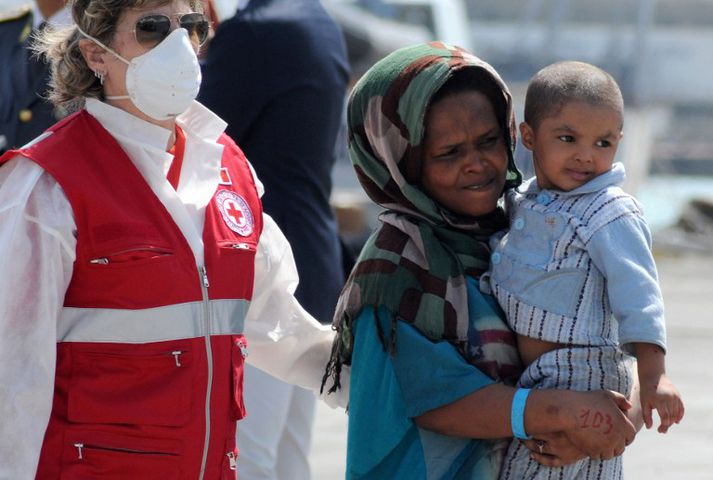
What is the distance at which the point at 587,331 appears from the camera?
2.60 m

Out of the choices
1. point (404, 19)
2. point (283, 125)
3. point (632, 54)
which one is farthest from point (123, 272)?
point (632, 54)

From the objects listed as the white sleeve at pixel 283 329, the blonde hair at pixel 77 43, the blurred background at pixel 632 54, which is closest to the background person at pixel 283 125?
the white sleeve at pixel 283 329

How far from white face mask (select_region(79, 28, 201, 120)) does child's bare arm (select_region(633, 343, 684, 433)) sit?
97 cm

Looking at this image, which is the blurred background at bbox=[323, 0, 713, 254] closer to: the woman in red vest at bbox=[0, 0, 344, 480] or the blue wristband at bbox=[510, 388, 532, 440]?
the woman in red vest at bbox=[0, 0, 344, 480]

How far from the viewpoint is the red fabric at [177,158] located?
2.72m

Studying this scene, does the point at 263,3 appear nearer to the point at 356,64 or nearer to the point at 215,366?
the point at 215,366

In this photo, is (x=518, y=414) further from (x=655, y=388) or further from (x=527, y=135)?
(x=527, y=135)

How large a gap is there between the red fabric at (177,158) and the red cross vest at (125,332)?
0.37 feet

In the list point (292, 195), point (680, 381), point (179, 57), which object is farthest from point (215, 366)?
point (680, 381)

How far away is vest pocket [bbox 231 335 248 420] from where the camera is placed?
8.99 feet

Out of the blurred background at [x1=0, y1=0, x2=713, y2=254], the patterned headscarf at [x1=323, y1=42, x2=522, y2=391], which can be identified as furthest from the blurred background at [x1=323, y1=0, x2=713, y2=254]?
the patterned headscarf at [x1=323, y1=42, x2=522, y2=391]

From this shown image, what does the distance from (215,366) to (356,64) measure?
12.2 metres

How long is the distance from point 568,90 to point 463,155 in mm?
245

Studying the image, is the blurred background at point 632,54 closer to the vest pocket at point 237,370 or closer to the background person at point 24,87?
the background person at point 24,87
